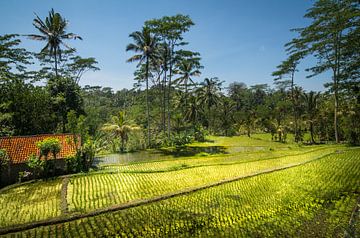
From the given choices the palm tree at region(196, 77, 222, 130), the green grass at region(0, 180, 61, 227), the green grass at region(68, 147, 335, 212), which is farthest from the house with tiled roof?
the palm tree at region(196, 77, 222, 130)

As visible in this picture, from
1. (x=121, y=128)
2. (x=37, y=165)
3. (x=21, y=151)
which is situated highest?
(x=121, y=128)

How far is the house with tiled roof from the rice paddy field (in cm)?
158

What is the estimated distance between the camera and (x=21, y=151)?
14.4 m

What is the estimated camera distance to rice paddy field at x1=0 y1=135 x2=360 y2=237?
7.05 meters

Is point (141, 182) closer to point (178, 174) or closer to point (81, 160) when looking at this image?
point (178, 174)

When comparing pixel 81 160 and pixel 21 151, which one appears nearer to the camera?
pixel 21 151

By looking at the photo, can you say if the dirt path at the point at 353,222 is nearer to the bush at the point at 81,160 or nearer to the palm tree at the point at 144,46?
the bush at the point at 81,160

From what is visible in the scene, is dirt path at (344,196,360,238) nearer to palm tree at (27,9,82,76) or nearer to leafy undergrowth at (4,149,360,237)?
leafy undergrowth at (4,149,360,237)

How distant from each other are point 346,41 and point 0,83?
33.3 metres

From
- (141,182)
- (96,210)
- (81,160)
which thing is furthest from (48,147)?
(96,210)

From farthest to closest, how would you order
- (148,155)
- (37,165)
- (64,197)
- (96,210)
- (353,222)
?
(148,155)
(37,165)
(64,197)
(96,210)
(353,222)

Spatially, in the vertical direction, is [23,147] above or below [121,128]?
below

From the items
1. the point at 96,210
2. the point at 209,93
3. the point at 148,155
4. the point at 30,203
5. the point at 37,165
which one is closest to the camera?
the point at 96,210

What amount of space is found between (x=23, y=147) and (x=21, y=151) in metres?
0.45
